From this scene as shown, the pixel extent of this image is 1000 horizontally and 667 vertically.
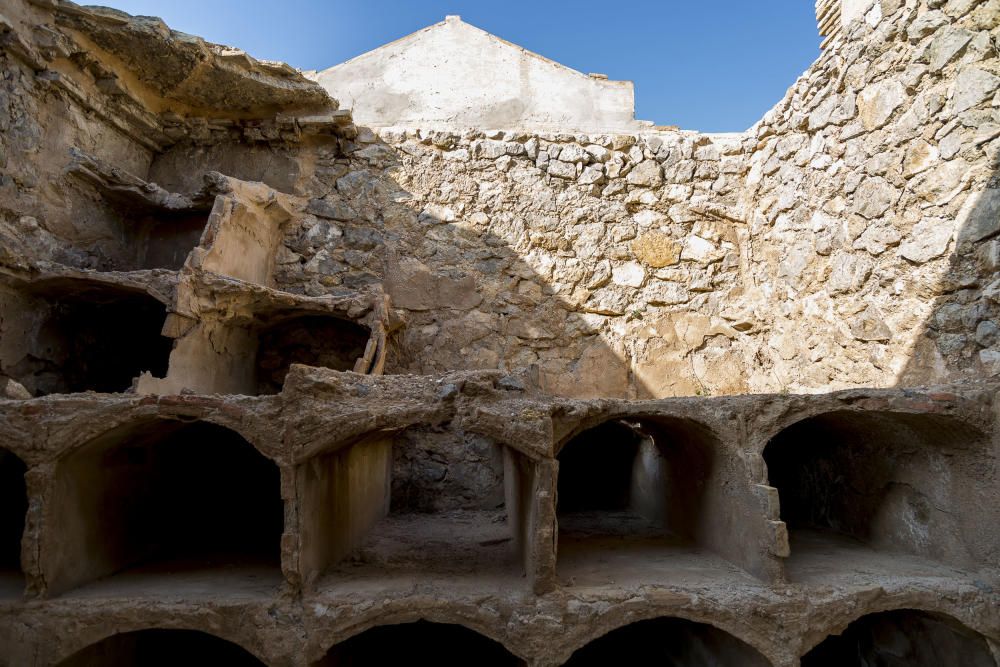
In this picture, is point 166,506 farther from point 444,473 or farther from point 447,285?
point 447,285

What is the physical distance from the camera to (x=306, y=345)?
7.93m

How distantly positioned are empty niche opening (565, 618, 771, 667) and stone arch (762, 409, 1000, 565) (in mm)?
1167

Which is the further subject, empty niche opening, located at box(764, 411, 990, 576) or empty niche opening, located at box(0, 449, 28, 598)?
empty niche opening, located at box(0, 449, 28, 598)

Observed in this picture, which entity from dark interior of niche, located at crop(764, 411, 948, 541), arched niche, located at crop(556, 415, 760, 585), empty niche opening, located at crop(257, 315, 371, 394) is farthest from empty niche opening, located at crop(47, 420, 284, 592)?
dark interior of niche, located at crop(764, 411, 948, 541)

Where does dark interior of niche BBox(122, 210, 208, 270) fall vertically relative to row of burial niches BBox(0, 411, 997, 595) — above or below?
above

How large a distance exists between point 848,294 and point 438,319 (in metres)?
5.06

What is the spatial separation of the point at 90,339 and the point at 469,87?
6532 millimetres

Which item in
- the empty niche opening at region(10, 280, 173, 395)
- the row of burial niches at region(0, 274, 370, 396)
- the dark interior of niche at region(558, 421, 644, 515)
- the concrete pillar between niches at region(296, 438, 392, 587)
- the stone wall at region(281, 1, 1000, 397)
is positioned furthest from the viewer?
the dark interior of niche at region(558, 421, 644, 515)

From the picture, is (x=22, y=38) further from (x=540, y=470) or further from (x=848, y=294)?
(x=848, y=294)

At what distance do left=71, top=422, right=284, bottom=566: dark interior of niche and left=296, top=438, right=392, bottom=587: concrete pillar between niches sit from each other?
753 mm

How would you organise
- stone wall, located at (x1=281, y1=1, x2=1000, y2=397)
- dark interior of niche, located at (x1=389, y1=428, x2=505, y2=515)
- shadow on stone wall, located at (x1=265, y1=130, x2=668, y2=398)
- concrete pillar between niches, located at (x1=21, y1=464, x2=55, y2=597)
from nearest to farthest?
concrete pillar between niches, located at (x1=21, y1=464, x2=55, y2=597) < stone wall, located at (x1=281, y1=1, x2=1000, y2=397) < dark interior of niche, located at (x1=389, y1=428, x2=505, y2=515) < shadow on stone wall, located at (x1=265, y1=130, x2=668, y2=398)

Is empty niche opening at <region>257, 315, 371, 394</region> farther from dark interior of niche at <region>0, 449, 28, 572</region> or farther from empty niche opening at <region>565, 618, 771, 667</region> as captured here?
empty niche opening at <region>565, 618, 771, 667</region>

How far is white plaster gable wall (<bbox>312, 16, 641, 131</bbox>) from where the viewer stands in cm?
948

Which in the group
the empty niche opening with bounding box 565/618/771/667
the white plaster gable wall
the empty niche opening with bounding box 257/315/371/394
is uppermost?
the white plaster gable wall
